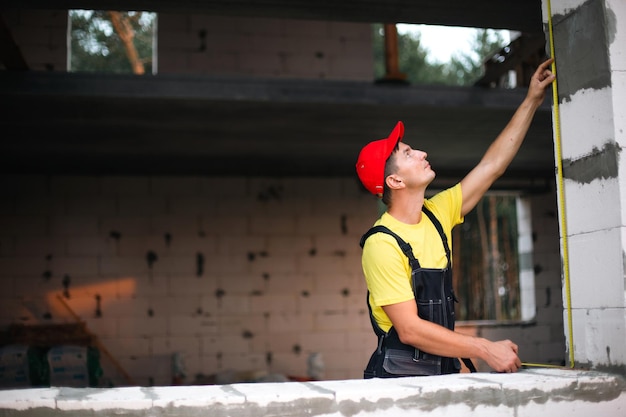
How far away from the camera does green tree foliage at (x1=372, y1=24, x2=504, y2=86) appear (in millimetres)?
16438

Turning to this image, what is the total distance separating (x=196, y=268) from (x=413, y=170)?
17.0 feet

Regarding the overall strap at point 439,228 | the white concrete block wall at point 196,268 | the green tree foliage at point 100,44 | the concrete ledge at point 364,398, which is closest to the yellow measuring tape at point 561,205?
the concrete ledge at point 364,398

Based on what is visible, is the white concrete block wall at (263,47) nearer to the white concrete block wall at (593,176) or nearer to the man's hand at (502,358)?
the white concrete block wall at (593,176)

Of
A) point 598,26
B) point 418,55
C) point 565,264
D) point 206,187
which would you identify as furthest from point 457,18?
point 418,55

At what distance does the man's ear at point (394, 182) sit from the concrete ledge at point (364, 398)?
74cm

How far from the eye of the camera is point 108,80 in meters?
4.78

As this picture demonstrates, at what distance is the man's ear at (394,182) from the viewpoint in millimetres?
2572

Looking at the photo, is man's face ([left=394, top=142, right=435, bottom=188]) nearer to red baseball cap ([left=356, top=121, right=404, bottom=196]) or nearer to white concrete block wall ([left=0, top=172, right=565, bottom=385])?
red baseball cap ([left=356, top=121, right=404, bottom=196])

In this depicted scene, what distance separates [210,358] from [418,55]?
1092 cm

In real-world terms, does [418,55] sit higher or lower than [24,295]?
higher

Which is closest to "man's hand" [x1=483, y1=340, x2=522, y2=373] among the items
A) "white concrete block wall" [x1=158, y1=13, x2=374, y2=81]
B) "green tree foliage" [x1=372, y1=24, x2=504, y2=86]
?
"white concrete block wall" [x1=158, y1=13, x2=374, y2=81]

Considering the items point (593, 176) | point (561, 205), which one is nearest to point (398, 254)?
point (561, 205)

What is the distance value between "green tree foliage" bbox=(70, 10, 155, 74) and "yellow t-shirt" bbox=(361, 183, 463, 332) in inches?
443

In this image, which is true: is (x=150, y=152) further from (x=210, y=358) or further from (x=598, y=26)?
(x=598, y=26)
